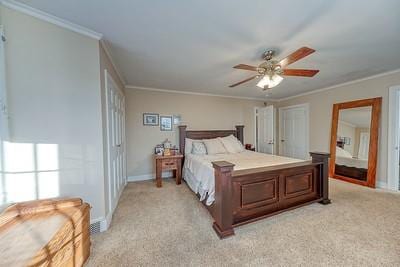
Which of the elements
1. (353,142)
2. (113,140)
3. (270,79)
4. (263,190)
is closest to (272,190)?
(263,190)

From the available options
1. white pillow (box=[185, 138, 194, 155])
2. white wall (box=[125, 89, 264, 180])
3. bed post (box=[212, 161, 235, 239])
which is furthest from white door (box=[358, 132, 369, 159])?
white pillow (box=[185, 138, 194, 155])

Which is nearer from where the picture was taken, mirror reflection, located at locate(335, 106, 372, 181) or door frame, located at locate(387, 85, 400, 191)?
door frame, located at locate(387, 85, 400, 191)

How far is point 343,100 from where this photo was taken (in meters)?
3.90

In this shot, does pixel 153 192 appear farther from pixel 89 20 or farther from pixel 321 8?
pixel 321 8

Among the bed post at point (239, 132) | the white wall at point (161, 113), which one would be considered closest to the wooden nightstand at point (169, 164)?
the white wall at point (161, 113)

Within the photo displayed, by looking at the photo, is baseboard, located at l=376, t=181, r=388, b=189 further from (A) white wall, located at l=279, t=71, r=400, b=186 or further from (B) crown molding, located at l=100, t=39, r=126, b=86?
(B) crown molding, located at l=100, t=39, r=126, b=86

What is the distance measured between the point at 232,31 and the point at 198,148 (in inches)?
104

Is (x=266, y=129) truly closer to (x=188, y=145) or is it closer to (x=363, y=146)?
(x=363, y=146)

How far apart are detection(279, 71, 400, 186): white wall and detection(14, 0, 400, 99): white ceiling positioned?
48 cm

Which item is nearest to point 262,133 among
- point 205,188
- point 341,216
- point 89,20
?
point 341,216

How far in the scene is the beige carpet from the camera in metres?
1.52

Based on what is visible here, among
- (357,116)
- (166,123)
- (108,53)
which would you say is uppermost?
(108,53)

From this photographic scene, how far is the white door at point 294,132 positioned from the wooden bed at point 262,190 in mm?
2518

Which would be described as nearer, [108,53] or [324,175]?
[108,53]
